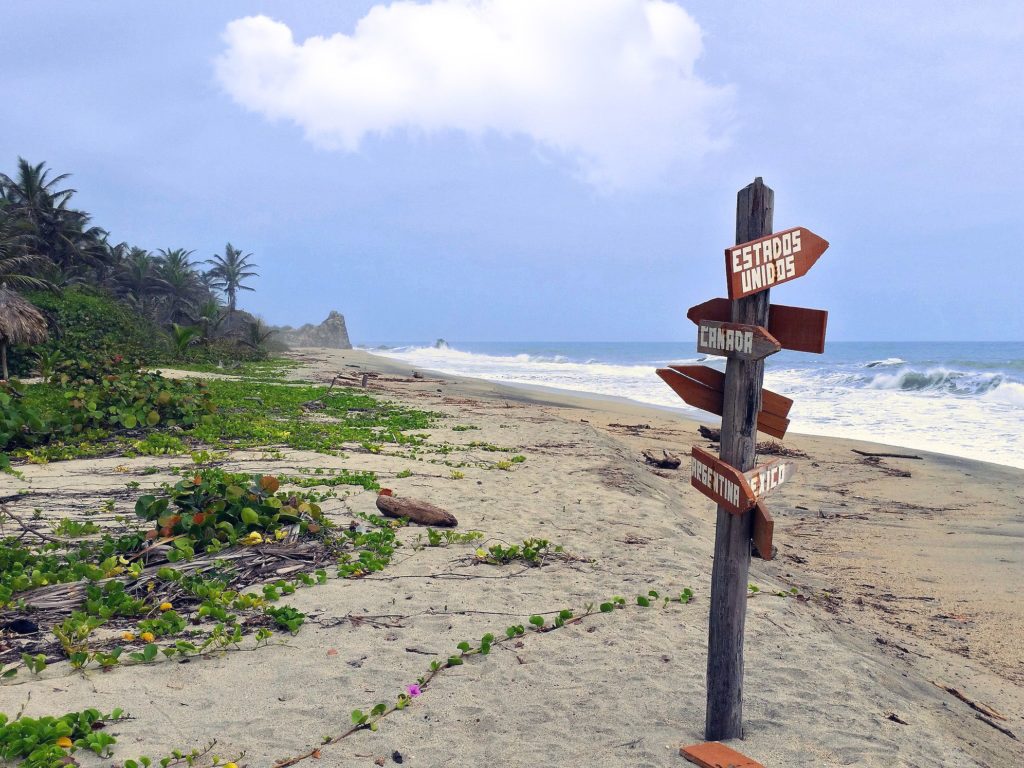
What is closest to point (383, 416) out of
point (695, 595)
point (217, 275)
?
point (695, 595)

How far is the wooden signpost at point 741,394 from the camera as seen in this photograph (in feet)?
9.53

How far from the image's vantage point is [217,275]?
60.3 m

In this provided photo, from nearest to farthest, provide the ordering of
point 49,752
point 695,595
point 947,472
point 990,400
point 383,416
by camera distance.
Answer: point 49,752, point 695,595, point 947,472, point 383,416, point 990,400

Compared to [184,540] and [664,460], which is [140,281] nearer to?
[664,460]

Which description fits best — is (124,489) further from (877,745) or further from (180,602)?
(877,745)

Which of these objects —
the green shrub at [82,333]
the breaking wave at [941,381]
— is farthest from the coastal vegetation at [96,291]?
the breaking wave at [941,381]

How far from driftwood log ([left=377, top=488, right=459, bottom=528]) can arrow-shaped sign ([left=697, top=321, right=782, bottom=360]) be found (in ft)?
12.2

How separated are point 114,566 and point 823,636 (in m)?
4.61

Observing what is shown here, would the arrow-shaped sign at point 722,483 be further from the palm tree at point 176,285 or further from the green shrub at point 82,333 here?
the palm tree at point 176,285

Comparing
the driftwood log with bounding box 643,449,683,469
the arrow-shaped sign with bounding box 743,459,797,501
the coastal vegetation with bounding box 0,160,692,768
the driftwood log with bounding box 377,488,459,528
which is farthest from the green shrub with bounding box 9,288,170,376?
the arrow-shaped sign with bounding box 743,459,797,501

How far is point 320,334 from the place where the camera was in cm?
7638

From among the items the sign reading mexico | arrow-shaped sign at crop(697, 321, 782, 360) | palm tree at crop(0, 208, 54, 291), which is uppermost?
palm tree at crop(0, 208, 54, 291)

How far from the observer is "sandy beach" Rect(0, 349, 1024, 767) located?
3.15 m

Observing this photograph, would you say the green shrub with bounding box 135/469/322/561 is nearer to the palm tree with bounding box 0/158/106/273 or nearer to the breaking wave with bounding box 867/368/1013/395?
the breaking wave with bounding box 867/368/1013/395
